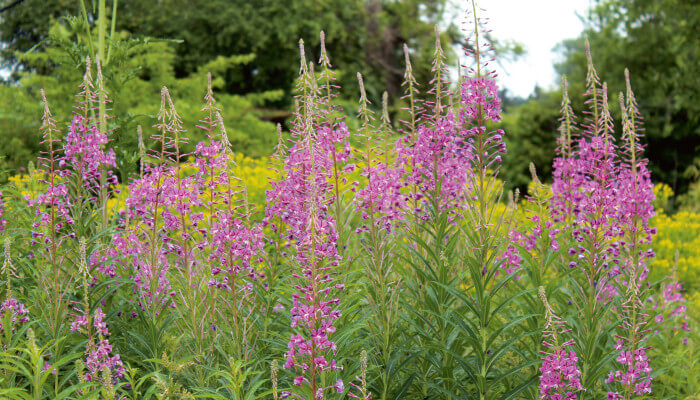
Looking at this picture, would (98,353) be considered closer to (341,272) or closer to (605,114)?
(341,272)

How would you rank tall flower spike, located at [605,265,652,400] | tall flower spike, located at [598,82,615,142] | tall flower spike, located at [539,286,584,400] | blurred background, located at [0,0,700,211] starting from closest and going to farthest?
tall flower spike, located at [539,286,584,400]
tall flower spike, located at [605,265,652,400]
tall flower spike, located at [598,82,615,142]
blurred background, located at [0,0,700,211]

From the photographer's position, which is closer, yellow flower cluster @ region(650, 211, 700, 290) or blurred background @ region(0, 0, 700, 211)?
yellow flower cluster @ region(650, 211, 700, 290)

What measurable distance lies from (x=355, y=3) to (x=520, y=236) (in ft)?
56.1

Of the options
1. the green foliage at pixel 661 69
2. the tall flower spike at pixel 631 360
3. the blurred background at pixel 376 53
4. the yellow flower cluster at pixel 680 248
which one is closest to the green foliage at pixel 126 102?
the blurred background at pixel 376 53

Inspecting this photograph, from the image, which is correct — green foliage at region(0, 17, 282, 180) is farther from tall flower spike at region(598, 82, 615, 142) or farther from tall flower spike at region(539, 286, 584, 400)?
tall flower spike at region(539, 286, 584, 400)

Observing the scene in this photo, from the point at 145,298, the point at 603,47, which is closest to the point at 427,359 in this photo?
the point at 145,298

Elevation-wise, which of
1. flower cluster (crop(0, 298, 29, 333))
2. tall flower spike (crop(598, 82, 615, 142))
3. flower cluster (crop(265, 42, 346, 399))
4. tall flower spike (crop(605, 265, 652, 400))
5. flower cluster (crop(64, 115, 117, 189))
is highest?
tall flower spike (crop(598, 82, 615, 142))

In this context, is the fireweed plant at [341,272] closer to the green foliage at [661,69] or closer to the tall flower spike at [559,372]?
the tall flower spike at [559,372]

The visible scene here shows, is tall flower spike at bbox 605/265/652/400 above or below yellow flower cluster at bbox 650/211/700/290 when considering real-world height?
above

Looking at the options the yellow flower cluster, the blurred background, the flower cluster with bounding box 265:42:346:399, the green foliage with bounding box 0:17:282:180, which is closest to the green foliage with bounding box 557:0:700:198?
the blurred background

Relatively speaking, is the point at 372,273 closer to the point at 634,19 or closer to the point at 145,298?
the point at 145,298

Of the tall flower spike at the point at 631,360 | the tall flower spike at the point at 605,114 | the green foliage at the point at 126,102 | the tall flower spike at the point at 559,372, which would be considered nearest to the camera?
the tall flower spike at the point at 559,372

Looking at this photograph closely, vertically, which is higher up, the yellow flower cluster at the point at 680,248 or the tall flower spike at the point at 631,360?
the tall flower spike at the point at 631,360

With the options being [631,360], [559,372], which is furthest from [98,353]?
[631,360]
